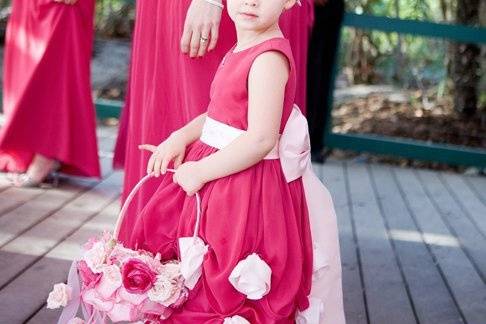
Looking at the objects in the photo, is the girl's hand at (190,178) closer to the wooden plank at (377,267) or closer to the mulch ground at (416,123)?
the wooden plank at (377,267)

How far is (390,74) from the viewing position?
22.2 feet

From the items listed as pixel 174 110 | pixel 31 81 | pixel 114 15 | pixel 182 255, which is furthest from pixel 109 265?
pixel 114 15

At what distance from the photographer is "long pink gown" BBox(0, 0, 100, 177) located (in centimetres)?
410

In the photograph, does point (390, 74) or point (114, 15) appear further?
point (114, 15)

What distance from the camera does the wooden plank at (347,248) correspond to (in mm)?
2841

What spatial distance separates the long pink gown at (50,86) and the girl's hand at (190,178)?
229cm

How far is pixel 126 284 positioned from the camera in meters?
1.85

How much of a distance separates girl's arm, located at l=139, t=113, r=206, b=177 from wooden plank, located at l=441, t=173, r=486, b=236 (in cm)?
238

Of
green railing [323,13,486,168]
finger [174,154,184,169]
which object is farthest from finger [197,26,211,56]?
green railing [323,13,486,168]

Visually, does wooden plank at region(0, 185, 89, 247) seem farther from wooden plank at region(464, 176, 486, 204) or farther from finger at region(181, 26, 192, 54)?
wooden plank at region(464, 176, 486, 204)

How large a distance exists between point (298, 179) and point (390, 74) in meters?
4.91

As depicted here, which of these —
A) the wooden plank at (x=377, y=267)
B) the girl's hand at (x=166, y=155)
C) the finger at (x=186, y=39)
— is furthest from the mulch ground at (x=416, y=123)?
the girl's hand at (x=166, y=155)

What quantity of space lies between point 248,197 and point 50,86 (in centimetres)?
246

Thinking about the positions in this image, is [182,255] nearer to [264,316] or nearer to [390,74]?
[264,316]
